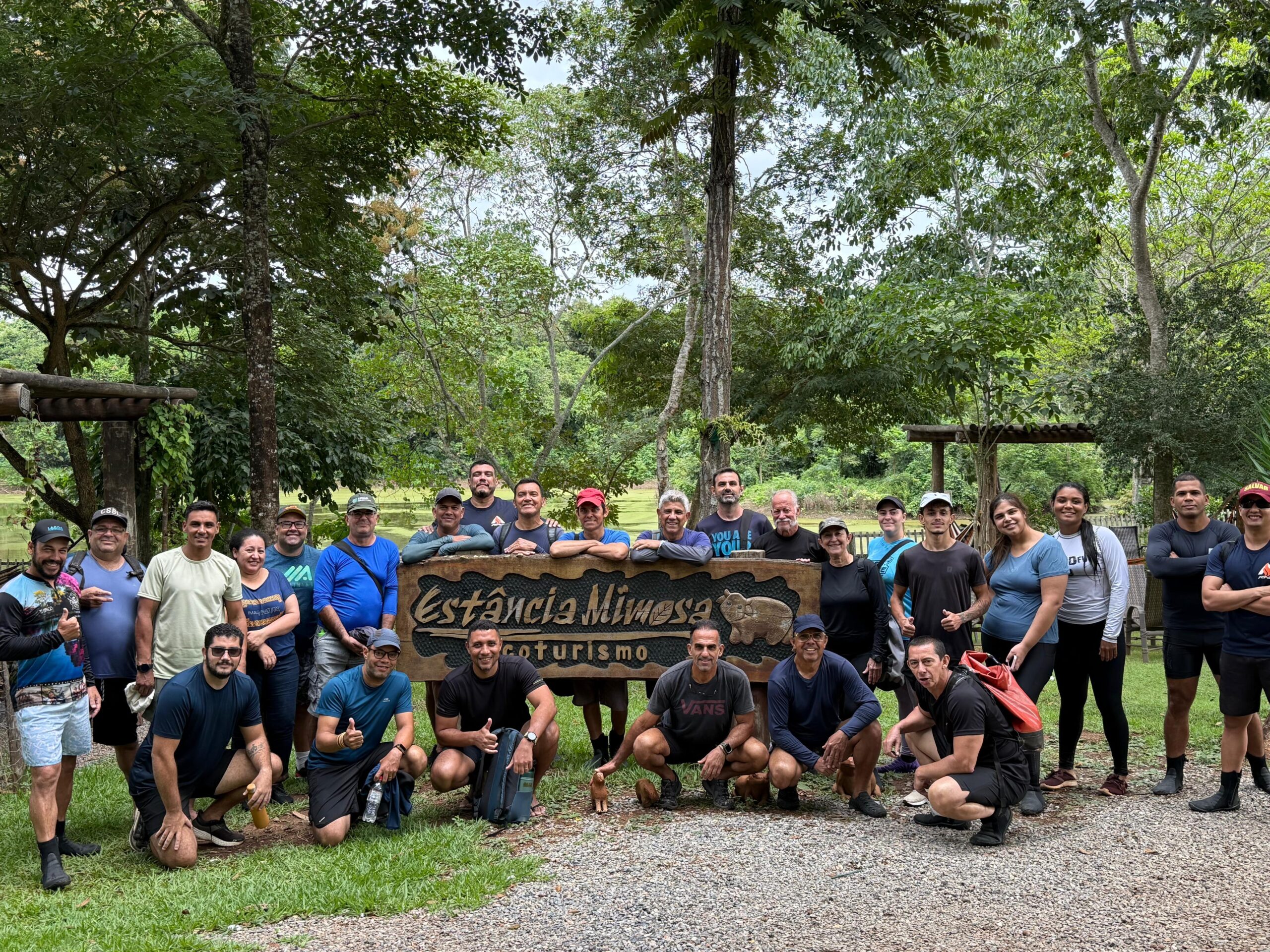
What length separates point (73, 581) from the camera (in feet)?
17.0

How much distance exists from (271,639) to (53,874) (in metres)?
1.54

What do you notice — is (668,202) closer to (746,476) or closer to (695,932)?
(695,932)

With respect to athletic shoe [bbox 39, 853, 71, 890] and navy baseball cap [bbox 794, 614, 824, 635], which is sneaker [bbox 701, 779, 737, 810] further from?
athletic shoe [bbox 39, 853, 71, 890]

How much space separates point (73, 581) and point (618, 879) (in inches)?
121

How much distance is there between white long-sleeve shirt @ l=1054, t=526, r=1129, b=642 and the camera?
5.58m

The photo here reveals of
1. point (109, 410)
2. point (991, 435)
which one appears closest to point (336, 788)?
point (109, 410)

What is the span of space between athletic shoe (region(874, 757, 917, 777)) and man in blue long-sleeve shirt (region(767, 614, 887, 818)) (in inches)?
30.5

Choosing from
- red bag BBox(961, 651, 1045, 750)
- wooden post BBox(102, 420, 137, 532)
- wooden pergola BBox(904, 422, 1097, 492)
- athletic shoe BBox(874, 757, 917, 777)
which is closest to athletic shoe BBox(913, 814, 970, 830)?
red bag BBox(961, 651, 1045, 750)

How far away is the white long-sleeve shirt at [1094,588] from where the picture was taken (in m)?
5.58

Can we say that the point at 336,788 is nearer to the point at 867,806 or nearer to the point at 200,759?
the point at 200,759

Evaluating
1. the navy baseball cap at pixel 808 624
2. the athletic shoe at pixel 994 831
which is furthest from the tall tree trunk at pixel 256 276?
the athletic shoe at pixel 994 831

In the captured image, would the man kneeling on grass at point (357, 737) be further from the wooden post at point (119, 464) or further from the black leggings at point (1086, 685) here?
the wooden post at point (119, 464)

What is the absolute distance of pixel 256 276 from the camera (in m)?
8.78

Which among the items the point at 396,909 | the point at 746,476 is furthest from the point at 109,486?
the point at 746,476
